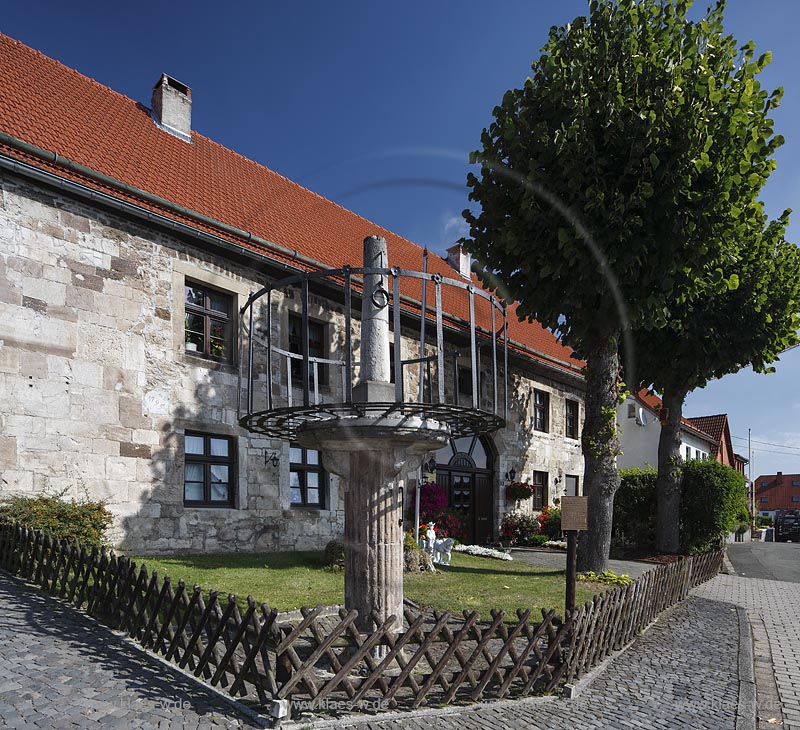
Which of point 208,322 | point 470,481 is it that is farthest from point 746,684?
point 470,481

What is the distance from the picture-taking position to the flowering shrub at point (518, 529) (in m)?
20.2

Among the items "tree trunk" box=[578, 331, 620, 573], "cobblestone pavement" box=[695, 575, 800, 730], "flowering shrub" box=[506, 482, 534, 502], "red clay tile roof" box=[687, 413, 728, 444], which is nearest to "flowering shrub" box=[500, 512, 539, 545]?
"flowering shrub" box=[506, 482, 534, 502]

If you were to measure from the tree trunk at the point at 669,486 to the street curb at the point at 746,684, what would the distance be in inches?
343

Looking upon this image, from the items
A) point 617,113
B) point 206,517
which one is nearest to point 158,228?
point 206,517

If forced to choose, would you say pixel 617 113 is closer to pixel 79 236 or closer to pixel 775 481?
pixel 79 236

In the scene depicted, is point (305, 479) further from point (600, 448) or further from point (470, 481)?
point (470, 481)

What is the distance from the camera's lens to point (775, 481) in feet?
289

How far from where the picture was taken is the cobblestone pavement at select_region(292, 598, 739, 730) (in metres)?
5.16

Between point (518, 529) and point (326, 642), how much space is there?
643 inches

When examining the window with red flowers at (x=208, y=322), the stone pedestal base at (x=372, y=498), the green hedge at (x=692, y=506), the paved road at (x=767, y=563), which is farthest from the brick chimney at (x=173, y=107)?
the paved road at (x=767, y=563)

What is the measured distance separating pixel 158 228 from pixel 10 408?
4154 millimetres

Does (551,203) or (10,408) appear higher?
(551,203)

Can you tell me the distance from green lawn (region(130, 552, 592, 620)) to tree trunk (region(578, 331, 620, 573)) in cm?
99

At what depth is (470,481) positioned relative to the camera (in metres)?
19.7
